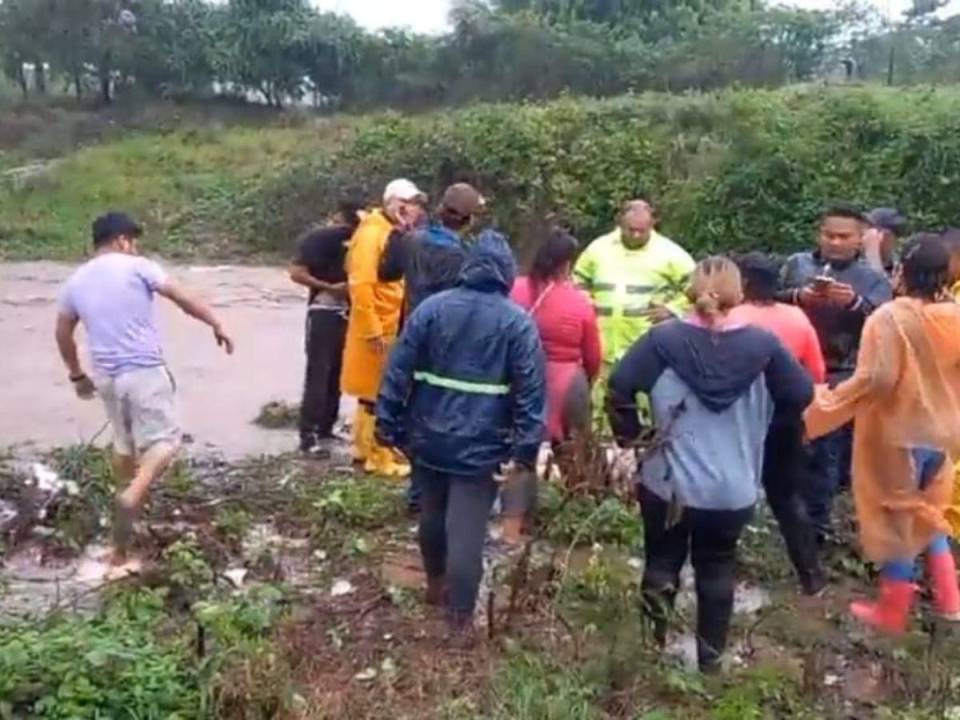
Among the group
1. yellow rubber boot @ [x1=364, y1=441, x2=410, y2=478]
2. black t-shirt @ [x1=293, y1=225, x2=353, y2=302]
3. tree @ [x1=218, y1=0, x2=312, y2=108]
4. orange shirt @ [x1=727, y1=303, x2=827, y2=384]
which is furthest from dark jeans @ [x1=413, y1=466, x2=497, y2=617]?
tree @ [x1=218, y1=0, x2=312, y2=108]

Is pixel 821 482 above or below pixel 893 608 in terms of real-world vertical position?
above

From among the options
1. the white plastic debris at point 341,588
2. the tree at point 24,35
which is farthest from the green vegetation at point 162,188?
the white plastic debris at point 341,588

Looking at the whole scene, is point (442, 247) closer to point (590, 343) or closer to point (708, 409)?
point (590, 343)

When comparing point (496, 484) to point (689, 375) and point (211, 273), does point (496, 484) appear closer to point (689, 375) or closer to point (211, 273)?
point (689, 375)

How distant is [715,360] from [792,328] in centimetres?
119

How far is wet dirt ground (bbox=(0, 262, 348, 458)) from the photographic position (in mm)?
9617

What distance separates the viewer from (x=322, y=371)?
28.6ft

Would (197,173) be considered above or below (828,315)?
below

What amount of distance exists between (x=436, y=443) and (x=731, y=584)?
1.10 metres

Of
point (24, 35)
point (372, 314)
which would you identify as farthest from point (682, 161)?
point (24, 35)

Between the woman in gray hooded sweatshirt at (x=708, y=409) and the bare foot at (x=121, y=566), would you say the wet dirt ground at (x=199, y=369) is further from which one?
the woman in gray hooded sweatshirt at (x=708, y=409)

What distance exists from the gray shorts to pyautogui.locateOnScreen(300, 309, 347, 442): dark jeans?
2.32 metres

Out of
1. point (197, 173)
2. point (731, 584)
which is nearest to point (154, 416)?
point (731, 584)

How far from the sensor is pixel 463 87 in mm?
33906
